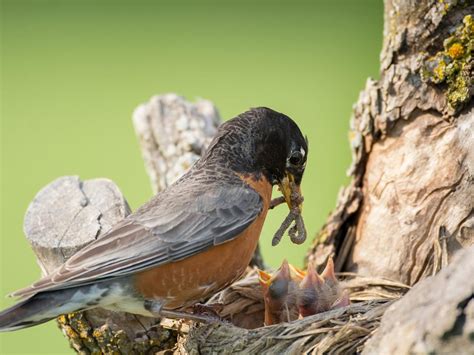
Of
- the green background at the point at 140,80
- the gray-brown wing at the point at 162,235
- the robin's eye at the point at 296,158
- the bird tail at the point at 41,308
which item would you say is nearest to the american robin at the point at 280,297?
the gray-brown wing at the point at 162,235

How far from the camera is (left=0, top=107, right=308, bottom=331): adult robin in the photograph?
5168 mm

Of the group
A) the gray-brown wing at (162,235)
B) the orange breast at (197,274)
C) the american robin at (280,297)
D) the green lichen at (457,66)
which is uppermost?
the green lichen at (457,66)

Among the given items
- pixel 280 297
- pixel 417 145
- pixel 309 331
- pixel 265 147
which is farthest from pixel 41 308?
pixel 417 145

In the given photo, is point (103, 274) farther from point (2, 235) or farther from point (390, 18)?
point (2, 235)

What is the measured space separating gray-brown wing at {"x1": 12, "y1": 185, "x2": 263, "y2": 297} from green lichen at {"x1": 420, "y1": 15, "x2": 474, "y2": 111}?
4.98ft

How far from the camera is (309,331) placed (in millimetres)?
4992

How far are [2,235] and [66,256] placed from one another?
205 inches

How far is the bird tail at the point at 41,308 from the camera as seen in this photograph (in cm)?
498

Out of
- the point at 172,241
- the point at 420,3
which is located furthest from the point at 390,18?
the point at 172,241

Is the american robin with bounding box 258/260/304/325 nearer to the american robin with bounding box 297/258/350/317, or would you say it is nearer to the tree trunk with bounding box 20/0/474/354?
the american robin with bounding box 297/258/350/317

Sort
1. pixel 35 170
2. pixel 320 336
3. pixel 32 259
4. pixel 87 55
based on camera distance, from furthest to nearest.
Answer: pixel 87 55 < pixel 35 170 < pixel 32 259 < pixel 320 336

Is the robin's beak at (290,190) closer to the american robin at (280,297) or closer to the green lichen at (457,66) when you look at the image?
the american robin at (280,297)

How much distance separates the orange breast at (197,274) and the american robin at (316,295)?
18.1 inches

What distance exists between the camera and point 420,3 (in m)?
5.96
